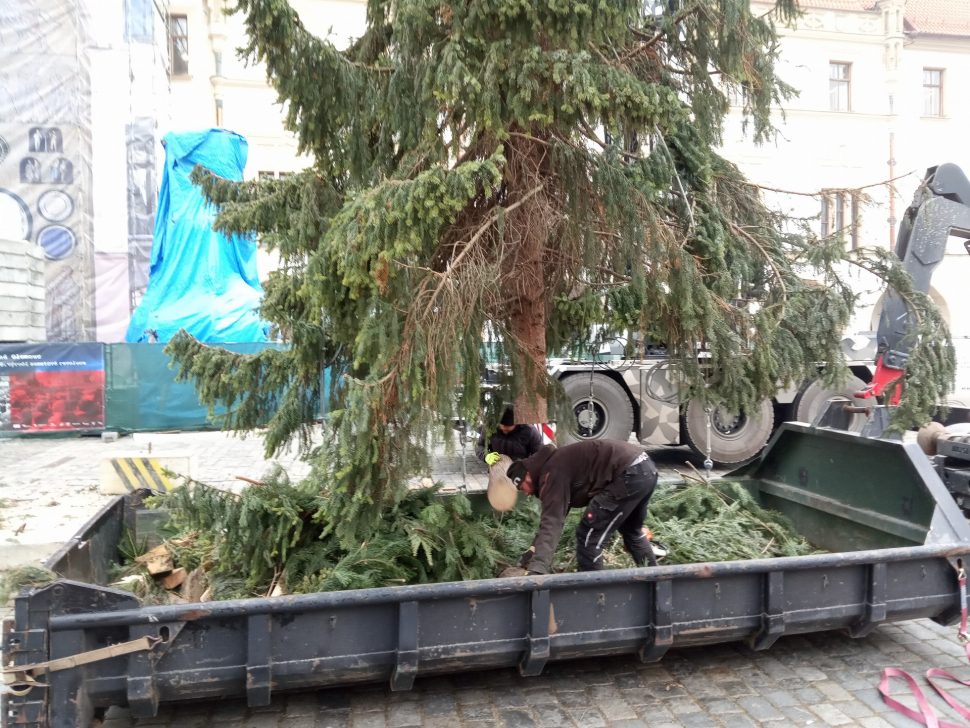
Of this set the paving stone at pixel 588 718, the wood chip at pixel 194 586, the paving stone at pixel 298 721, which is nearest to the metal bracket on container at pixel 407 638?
the paving stone at pixel 298 721

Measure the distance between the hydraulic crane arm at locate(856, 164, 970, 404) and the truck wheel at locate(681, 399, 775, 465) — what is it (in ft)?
9.33

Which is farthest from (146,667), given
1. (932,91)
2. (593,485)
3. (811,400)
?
(932,91)

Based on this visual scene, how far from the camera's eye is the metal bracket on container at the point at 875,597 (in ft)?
13.0

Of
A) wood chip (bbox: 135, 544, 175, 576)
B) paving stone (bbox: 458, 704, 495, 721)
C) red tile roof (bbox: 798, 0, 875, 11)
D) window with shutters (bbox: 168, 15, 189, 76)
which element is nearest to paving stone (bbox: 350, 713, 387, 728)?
paving stone (bbox: 458, 704, 495, 721)

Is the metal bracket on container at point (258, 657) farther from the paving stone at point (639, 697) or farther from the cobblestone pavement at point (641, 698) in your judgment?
the paving stone at point (639, 697)

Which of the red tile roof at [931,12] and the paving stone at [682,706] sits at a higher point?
the red tile roof at [931,12]

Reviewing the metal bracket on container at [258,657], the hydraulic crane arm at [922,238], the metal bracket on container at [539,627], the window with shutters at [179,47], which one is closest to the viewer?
the metal bracket on container at [258,657]

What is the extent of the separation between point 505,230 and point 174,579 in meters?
3.05

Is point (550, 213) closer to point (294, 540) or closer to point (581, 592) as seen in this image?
point (581, 592)

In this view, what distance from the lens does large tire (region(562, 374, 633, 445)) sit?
31.0 ft

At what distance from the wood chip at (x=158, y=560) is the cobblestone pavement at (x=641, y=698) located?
100cm

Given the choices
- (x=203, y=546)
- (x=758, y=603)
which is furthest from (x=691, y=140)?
(x=203, y=546)

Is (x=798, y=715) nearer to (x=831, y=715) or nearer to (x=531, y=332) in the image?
(x=831, y=715)

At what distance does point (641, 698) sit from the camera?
3.87m
